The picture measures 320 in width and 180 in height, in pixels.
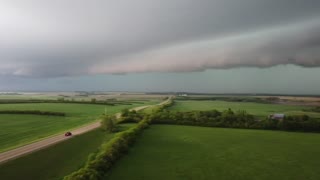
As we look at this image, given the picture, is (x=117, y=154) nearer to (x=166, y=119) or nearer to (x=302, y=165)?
(x=302, y=165)

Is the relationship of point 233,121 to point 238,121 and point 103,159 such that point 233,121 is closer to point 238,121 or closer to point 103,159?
point 238,121

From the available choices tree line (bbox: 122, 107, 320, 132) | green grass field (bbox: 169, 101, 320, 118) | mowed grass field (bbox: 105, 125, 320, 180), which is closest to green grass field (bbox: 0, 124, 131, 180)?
mowed grass field (bbox: 105, 125, 320, 180)

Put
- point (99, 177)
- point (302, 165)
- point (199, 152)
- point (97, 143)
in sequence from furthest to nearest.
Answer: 1. point (97, 143)
2. point (199, 152)
3. point (302, 165)
4. point (99, 177)

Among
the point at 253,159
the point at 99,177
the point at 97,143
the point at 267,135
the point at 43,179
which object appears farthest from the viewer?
the point at 267,135

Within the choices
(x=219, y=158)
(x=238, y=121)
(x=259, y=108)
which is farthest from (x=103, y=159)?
(x=259, y=108)

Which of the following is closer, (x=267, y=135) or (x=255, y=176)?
(x=255, y=176)

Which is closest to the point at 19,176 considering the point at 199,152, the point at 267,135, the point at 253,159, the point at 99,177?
the point at 99,177

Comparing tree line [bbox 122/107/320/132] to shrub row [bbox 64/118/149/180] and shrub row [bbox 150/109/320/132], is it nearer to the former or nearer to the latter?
shrub row [bbox 150/109/320/132]
